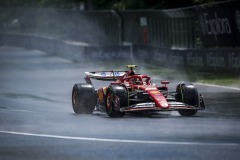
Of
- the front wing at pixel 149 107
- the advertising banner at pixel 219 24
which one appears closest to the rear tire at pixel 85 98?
the front wing at pixel 149 107

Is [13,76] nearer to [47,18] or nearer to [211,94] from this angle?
[211,94]

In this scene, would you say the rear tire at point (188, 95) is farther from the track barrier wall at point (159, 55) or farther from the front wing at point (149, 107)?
the track barrier wall at point (159, 55)

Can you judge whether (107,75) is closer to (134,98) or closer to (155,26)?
(134,98)

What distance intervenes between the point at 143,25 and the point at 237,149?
125 ft

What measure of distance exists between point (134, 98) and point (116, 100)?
842 mm

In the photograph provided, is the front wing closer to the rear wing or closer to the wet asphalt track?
the wet asphalt track

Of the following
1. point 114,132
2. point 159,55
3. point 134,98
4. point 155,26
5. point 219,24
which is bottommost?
point 159,55

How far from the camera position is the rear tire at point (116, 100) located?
1761 centimetres

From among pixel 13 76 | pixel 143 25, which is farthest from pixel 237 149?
pixel 143 25

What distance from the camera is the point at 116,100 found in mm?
17656

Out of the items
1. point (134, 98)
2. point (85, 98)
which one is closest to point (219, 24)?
point (85, 98)

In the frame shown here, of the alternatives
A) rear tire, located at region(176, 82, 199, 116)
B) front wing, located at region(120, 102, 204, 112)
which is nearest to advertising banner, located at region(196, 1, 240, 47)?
rear tire, located at region(176, 82, 199, 116)

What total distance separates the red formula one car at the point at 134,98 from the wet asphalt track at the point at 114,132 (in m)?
0.23

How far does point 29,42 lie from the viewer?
74.9 m
